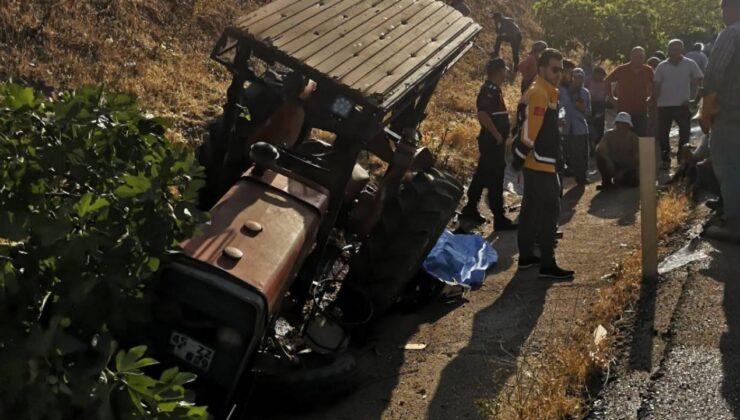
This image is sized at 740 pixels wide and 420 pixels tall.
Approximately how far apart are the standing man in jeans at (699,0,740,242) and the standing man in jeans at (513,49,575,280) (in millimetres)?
A: 1111

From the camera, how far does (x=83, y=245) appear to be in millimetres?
3586

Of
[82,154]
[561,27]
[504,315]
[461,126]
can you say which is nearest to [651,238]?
[504,315]

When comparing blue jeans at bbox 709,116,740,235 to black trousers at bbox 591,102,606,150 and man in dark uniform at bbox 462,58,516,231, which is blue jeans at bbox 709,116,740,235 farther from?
black trousers at bbox 591,102,606,150

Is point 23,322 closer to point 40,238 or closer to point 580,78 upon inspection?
point 40,238

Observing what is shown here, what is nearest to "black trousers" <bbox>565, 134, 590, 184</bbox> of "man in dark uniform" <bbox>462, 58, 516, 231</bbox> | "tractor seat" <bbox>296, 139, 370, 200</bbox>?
"man in dark uniform" <bbox>462, 58, 516, 231</bbox>

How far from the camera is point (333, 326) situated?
598cm

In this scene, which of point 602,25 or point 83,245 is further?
point 602,25

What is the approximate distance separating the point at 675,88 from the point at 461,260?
579 centimetres

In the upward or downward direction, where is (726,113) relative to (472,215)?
upward

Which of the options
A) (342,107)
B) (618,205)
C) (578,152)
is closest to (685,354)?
(342,107)

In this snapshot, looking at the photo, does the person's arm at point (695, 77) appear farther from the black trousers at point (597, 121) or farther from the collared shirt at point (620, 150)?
the black trousers at point (597, 121)

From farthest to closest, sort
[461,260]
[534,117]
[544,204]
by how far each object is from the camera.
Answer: [461,260] < [544,204] < [534,117]

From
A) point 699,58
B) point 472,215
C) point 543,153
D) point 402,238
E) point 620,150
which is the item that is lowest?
point 472,215

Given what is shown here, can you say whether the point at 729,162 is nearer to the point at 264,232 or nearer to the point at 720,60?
the point at 720,60
